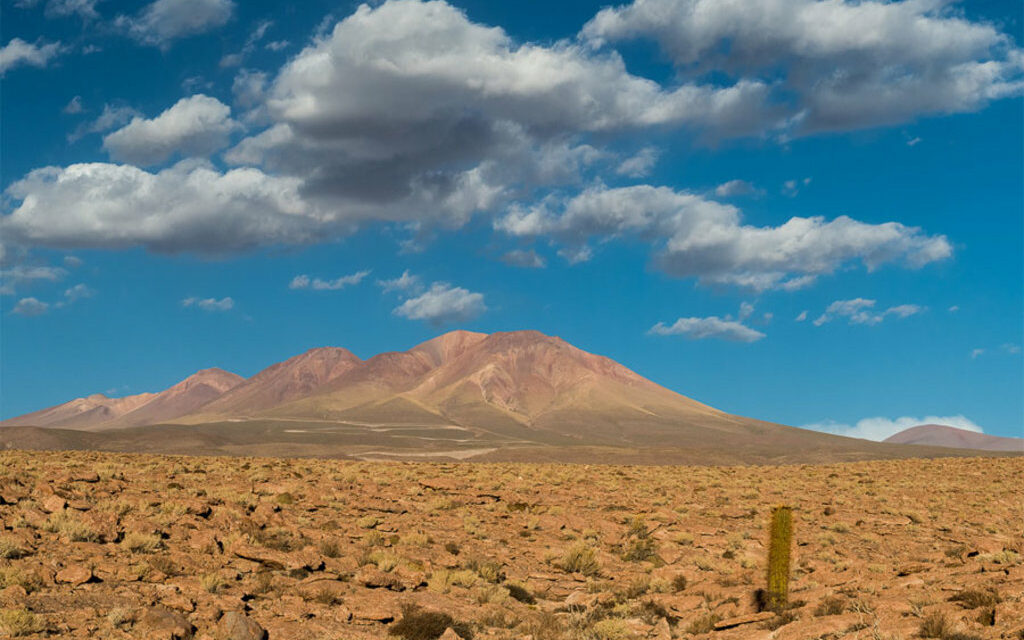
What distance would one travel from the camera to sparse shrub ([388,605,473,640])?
53.6ft

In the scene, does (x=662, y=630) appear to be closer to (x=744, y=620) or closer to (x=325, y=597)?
(x=744, y=620)

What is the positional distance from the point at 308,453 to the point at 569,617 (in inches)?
5834

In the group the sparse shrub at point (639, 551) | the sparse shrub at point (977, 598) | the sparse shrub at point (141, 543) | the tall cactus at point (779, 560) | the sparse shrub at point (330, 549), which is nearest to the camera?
the sparse shrub at point (977, 598)

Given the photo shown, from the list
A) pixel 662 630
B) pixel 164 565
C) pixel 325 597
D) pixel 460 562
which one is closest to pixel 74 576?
pixel 164 565

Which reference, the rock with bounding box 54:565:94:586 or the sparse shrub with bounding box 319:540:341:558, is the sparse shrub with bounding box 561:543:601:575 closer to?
the sparse shrub with bounding box 319:540:341:558

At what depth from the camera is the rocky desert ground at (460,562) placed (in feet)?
51.1

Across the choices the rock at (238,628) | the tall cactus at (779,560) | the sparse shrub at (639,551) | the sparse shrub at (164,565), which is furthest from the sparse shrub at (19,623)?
the sparse shrub at (639,551)

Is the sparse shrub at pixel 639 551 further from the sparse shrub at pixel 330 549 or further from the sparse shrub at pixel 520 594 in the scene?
the sparse shrub at pixel 330 549

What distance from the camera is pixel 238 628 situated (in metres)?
15.2

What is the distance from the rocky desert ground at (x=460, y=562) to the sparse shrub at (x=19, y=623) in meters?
0.03

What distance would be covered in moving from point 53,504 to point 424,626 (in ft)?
37.8

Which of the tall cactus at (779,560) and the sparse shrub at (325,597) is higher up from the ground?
the tall cactus at (779,560)

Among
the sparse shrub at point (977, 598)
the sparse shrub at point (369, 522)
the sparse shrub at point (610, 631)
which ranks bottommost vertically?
the sparse shrub at point (610, 631)

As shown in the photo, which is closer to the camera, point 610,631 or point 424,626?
point 424,626
